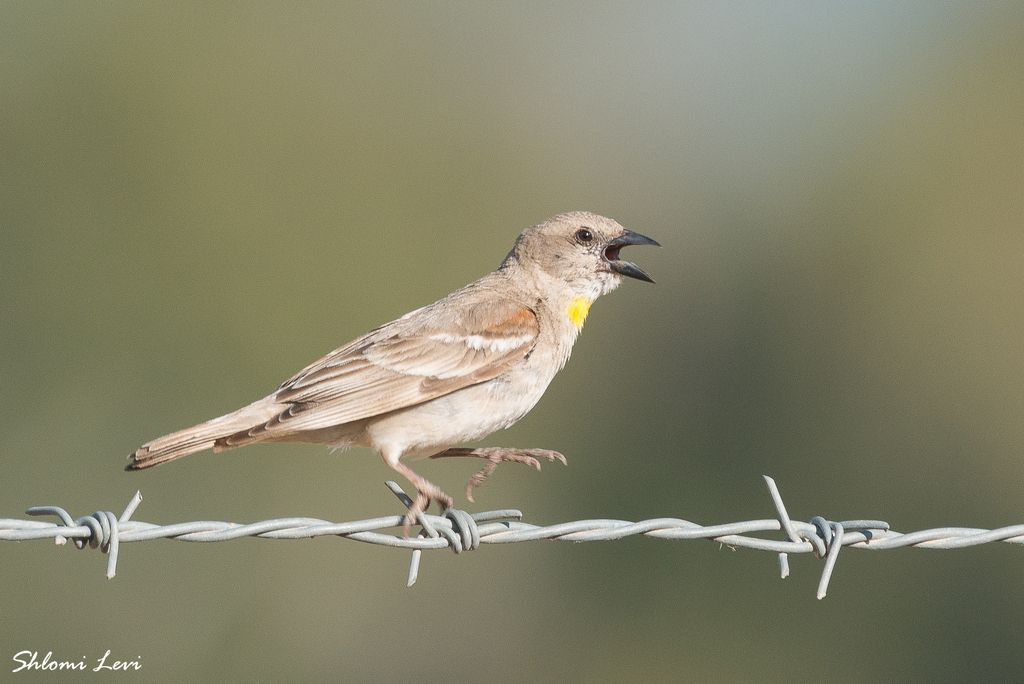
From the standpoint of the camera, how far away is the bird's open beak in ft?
21.6

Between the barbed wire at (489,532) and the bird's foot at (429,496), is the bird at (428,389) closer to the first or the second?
the bird's foot at (429,496)

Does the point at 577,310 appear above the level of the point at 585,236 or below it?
below

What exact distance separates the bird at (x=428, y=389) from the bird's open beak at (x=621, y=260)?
19mm

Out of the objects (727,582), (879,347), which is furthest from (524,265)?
(879,347)

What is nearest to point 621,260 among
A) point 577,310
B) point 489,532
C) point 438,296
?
point 577,310

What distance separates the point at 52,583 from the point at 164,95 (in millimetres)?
12106

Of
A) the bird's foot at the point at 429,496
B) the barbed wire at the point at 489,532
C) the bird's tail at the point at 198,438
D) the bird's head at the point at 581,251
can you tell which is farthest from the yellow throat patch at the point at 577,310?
the barbed wire at the point at 489,532

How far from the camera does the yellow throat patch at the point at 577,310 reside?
6656 millimetres

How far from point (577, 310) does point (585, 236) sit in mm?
539

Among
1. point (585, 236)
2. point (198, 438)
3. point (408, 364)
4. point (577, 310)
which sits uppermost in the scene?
point (585, 236)

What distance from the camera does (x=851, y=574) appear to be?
11.3 meters

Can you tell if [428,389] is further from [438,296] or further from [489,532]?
[438,296]

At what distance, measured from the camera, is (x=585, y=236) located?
22.5ft

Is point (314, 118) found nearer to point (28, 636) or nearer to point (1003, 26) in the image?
point (28, 636)
